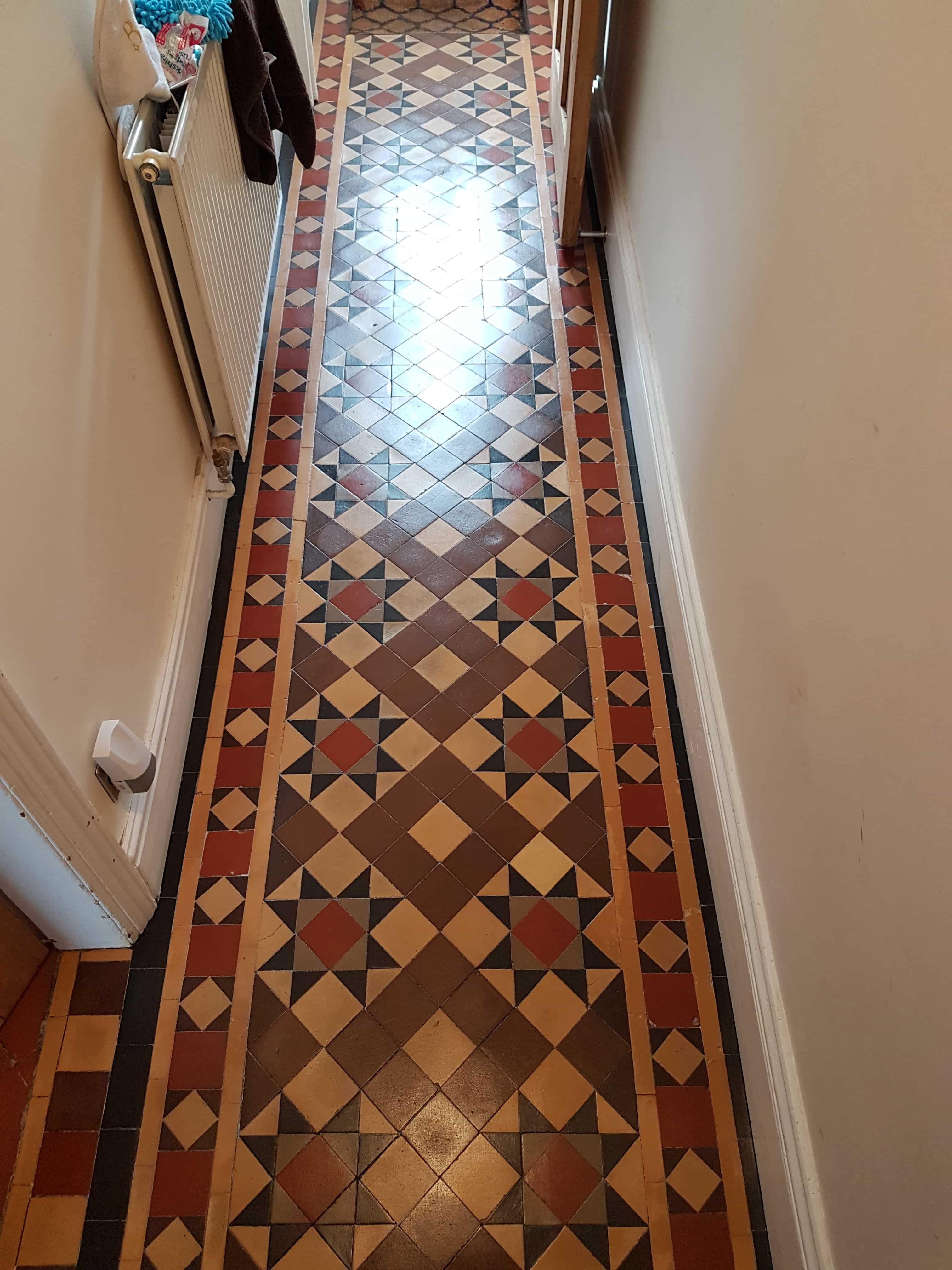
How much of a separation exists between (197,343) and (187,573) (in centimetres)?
42

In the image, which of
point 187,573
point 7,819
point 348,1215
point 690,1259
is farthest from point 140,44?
point 690,1259

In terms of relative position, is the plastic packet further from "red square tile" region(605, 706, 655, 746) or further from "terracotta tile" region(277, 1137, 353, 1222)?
"terracotta tile" region(277, 1137, 353, 1222)

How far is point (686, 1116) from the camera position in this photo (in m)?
1.39

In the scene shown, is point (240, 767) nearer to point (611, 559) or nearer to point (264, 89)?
point (611, 559)

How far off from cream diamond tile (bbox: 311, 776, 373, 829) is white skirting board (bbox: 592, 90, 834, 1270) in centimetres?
61

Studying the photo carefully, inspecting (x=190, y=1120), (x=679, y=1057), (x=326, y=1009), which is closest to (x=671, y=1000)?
(x=679, y=1057)

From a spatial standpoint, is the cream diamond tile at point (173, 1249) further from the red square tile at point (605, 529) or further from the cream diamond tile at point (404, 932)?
the red square tile at point (605, 529)

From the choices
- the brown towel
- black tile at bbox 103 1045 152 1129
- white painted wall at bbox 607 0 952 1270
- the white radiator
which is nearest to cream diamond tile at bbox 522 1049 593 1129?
white painted wall at bbox 607 0 952 1270

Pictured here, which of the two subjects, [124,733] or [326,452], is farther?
[326,452]

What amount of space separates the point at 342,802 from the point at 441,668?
0.33 meters

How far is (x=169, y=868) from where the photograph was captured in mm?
1595

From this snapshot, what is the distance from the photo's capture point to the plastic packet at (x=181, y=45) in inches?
58.9

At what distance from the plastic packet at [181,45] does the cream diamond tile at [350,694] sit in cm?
106

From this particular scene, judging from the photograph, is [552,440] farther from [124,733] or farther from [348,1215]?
[348,1215]
